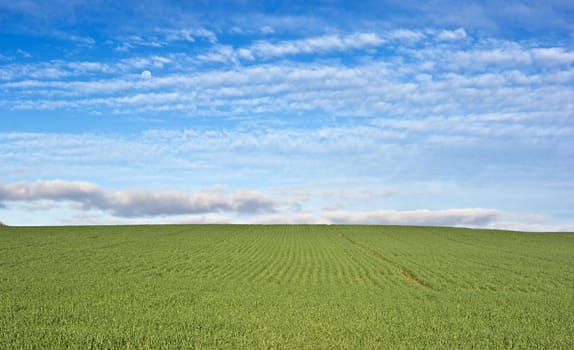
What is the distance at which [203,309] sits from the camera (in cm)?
1695

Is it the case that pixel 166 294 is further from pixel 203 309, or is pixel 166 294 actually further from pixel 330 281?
pixel 330 281

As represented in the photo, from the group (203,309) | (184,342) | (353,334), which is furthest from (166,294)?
(353,334)

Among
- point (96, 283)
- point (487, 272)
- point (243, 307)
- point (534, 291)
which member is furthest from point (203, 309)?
point (487, 272)

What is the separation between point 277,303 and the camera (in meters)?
18.3

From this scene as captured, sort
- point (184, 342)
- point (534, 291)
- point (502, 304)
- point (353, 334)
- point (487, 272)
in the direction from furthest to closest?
point (487, 272), point (534, 291), point (502, 304), point (353, 334), point (184, 342)

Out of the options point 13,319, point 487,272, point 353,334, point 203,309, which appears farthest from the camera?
point 487,272

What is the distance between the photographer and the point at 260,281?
25.5m

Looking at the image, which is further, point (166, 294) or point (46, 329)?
point (166, 294)

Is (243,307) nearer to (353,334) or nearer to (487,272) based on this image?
(353,334)

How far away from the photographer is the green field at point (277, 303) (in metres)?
13.1

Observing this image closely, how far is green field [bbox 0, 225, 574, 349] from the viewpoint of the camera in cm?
1308

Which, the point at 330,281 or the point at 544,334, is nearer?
the point at 544,334

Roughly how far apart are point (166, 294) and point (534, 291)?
18.5 m

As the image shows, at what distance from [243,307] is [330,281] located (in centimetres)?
934
